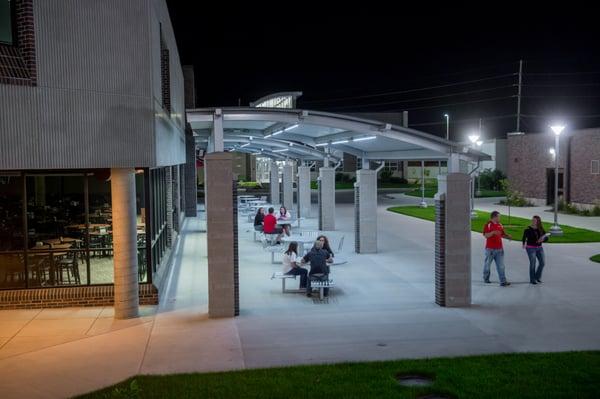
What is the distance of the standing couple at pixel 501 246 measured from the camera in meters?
15.0

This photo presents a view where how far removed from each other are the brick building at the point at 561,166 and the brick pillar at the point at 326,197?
642 inches

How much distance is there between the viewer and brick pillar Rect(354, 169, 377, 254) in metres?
Answer: 20.3

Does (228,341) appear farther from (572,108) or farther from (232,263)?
(572,108)

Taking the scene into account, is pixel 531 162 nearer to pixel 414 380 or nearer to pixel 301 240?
pixel 301 240

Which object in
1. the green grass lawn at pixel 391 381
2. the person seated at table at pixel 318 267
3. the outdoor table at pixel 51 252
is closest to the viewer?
the green grass lawn at pixel 391 381

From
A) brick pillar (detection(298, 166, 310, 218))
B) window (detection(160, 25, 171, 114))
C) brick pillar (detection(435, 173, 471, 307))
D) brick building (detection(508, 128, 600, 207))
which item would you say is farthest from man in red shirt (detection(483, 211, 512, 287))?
brick building (detection(508, 128, 600, 207))

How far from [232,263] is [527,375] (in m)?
5.88

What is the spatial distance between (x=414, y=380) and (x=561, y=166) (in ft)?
112

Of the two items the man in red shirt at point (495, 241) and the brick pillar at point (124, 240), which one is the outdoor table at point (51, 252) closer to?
the brick pillar at point (124, 240)

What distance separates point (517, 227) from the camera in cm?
2816

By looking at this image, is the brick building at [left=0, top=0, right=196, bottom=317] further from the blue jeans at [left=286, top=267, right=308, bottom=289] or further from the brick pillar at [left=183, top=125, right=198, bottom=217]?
the brick pillar at [left=183, top=125, right=198, bottom=217]

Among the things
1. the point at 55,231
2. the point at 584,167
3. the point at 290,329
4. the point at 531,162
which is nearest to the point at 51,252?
the point at 55,231

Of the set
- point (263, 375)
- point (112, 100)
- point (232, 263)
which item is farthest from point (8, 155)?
point (263, 375)

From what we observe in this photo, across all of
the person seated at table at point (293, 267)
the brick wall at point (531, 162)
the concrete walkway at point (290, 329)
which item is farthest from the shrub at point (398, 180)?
the person seated at table at point (293, 267)
